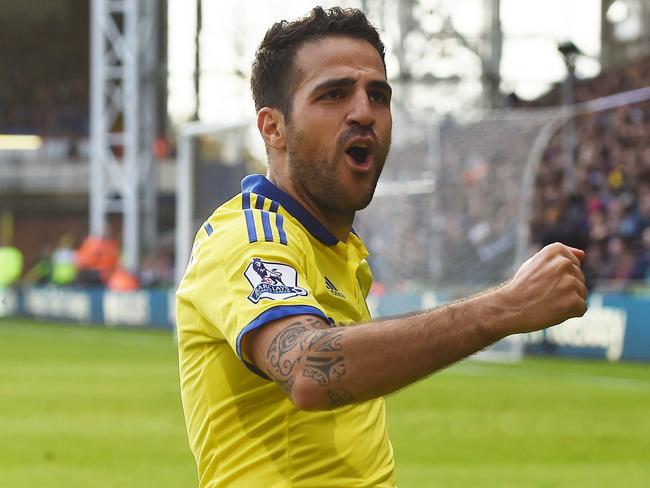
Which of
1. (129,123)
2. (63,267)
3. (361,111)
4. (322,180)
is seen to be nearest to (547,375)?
(322,180)

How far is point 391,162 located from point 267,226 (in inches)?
671

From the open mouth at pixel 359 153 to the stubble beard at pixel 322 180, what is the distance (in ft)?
0.09

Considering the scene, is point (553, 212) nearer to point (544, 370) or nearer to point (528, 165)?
point (528, 165)

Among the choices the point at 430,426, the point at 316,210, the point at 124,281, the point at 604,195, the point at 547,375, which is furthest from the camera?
the point at 124,281

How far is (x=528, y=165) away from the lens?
1916 centimetres

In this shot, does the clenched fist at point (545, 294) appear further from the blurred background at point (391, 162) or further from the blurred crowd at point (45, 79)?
the blurred crowd at point (45, 79)

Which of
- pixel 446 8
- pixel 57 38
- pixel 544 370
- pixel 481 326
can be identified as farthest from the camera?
pixel 57 38

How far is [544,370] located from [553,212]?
2733 mm

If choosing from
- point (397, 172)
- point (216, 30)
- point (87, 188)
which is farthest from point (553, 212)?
point (87, 188)

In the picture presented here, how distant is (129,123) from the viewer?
103 feet

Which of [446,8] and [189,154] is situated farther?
[446,8]

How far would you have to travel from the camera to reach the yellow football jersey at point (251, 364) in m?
2.81

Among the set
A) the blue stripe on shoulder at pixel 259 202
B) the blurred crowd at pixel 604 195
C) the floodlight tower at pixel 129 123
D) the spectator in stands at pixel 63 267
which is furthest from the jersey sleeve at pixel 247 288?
the spectator in stands at pixel 63 267

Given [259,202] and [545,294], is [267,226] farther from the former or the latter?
[545,294]
